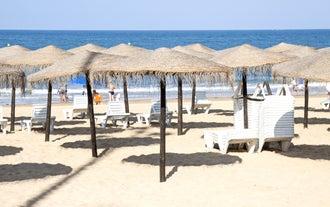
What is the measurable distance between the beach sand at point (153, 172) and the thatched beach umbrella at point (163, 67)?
2.74ft

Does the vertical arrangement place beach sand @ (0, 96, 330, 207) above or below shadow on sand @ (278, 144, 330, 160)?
below

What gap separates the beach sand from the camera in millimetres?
8125

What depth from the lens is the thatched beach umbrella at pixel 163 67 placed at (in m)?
8.76

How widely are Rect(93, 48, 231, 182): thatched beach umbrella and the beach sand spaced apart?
2.74ft

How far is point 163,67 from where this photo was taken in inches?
343

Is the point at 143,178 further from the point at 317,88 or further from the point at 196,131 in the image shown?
the point at 317,88

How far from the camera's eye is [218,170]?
9984mm

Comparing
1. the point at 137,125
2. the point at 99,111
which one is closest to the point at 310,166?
the point at 137,125

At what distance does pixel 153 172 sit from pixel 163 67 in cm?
206

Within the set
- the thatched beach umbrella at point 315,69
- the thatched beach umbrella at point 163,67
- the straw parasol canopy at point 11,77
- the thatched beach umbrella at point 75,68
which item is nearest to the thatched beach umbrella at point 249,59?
the thatched beach umbrella at point 315,69

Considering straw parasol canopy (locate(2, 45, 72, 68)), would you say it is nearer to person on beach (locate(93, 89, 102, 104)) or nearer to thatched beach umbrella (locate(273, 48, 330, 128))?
thatched beach umbrella (locate(273, 48, 330, 128))

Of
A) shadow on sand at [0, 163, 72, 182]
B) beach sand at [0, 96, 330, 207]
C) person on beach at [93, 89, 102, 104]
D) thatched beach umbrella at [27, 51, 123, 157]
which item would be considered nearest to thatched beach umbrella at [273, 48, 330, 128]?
beach sand at [0, 96, 330, 207]

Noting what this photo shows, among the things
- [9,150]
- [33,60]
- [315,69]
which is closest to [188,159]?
[315,69]

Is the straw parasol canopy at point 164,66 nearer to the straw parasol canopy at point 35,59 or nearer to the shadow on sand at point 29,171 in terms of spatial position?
the shadow on sand at point 29,171
